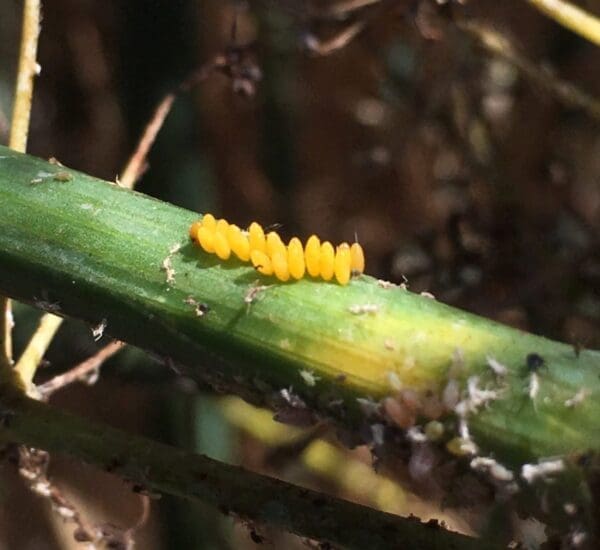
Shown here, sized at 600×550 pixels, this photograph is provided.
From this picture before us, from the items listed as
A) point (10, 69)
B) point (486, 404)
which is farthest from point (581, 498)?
point (10, 69)

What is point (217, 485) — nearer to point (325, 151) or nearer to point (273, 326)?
point (273, 326)

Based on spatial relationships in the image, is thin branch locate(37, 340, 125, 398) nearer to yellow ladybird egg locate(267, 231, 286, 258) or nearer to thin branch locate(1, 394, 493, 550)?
thin branch locate(1, 394, 493, 550)

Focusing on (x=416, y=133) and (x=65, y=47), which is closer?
(x=416, y=133)

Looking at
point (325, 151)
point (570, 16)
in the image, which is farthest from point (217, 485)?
point (325, 151)

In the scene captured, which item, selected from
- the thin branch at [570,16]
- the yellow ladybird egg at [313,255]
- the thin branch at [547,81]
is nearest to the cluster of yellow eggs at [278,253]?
the yellow ladybird egg at [313,255]

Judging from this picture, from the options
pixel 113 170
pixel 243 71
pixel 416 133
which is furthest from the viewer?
pixel 113 170

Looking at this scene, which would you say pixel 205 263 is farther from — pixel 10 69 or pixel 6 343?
pixel 10 69

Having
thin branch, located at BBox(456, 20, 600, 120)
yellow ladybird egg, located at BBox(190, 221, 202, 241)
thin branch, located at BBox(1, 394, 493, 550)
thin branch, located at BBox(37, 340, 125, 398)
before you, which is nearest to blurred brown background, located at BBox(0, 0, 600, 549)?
thin branch, located at BBox(456, 20, 600, 120)
